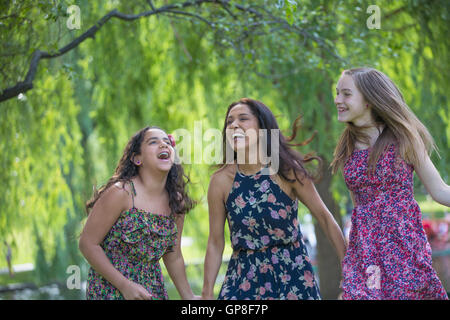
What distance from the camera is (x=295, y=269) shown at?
3.10 meters

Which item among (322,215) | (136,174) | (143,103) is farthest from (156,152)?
(143,103)

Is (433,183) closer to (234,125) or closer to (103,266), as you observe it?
(234,125)

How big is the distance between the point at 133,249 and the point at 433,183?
1505 mm

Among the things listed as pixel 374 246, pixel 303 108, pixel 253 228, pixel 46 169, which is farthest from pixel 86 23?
pixel 374 246

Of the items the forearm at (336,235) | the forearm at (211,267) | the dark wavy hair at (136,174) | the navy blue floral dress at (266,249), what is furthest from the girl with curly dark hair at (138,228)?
the forearm at (336,235)

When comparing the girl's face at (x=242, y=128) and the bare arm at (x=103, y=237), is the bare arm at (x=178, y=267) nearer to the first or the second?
the bare arm at (x=103, y=237)

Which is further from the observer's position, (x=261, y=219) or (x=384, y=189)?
(x=261, y=219)

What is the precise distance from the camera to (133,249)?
311cm

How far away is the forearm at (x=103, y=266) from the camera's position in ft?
9.77

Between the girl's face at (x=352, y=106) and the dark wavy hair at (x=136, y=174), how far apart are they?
3.13 ft

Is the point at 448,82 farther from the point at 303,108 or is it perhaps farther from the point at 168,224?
the point at 168,224

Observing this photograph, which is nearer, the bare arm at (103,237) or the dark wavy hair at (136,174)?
the bare arm at (103,237)
